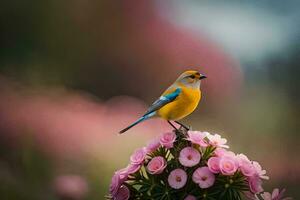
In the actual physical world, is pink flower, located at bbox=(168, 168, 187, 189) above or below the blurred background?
below

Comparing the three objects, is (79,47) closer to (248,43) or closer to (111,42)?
(111,42)

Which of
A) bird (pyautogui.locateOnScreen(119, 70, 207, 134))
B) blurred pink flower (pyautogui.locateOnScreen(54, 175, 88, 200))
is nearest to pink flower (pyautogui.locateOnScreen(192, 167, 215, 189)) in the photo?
bird (pyautogui.locateOnScreen(119, 70, 207, 134))

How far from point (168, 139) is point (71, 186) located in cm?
156

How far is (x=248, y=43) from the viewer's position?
240 cm

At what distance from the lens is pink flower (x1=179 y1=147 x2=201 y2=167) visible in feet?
3.01

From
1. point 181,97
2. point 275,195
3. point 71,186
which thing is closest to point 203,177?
point 275,195

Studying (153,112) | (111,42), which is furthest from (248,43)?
(153,112)

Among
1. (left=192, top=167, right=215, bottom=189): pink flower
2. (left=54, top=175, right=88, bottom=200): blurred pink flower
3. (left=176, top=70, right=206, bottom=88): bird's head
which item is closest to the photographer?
(left=192, top=167, right=215, bottom=189): pink flower

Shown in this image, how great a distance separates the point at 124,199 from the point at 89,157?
1495 millimetres

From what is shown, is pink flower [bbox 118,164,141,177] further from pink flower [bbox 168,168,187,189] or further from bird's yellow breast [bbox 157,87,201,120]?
bird's yellow breast [bbox 157,87,201,120]

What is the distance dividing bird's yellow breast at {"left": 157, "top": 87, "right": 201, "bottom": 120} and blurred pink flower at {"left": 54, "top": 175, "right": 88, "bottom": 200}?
1.26m

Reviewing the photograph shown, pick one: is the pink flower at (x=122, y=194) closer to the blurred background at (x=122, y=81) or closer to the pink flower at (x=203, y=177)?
the pink flower at (x=203, y=177)

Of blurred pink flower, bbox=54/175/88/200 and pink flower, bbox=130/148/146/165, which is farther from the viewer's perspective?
blurred pink flower, bbox=54/175/88/200

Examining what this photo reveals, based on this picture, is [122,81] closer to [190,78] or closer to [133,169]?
[190,78]
